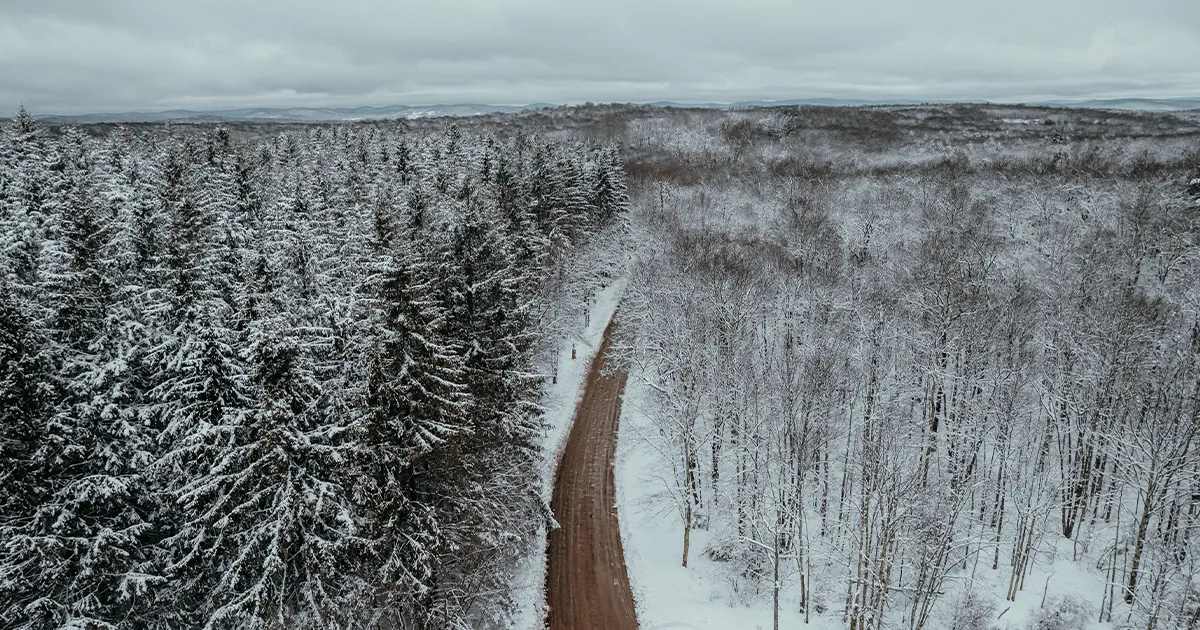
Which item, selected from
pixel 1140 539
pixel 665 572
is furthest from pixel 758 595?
pixel 1140 539

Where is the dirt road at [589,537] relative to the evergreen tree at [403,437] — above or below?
below

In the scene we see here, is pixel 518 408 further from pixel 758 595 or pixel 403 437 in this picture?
pixel 758 595

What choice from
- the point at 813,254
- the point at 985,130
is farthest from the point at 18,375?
the point at 985,130

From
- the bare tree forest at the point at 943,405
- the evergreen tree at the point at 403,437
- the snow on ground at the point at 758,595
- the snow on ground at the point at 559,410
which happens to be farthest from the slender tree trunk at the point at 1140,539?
the evergreen tree at the point at 403,437

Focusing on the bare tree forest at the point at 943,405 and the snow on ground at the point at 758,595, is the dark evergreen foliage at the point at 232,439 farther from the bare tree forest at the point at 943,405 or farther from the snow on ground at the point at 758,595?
the bare tree forest at the point at 943,405

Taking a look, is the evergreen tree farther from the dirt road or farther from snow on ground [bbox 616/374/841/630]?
snow on ground [bbox 616/374/841/630]

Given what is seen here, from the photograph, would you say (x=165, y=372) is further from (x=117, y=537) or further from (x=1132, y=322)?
(x=1132, y=322)
